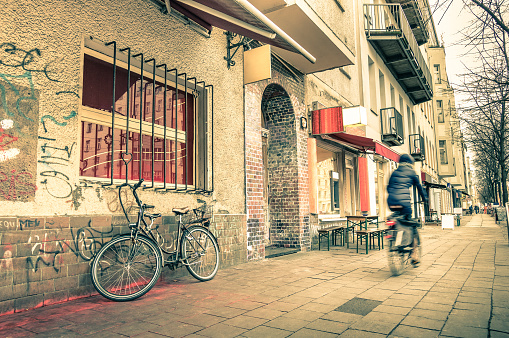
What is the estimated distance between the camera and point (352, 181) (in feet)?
43.3

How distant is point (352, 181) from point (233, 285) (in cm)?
936

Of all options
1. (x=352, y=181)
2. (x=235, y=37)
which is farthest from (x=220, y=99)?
(x=352, y=181)

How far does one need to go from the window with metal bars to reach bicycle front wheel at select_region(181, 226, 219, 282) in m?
0.74

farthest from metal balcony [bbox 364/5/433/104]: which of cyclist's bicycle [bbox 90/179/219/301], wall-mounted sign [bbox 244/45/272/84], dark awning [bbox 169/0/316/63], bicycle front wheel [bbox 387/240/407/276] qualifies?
cyclist's bicycle [bbox 90/179/219/301]

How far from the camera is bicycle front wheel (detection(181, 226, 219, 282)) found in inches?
194

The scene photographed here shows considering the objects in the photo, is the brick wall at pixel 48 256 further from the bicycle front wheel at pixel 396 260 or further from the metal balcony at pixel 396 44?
the metal balcony at pixel 396 44

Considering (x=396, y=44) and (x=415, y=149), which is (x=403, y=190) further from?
(x=415, y=149)

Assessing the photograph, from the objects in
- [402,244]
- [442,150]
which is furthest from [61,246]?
[442,150]

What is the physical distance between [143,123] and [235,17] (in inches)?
77.4

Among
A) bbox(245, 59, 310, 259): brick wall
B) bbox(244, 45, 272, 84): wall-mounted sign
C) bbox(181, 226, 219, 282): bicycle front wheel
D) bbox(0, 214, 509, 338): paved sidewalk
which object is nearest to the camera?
bbox(0, 214, 509, 338): paved sidewalk

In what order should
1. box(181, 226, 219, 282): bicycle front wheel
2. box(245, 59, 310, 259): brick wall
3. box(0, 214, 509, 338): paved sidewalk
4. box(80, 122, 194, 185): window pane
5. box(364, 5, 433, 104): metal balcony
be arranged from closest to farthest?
1. box(0, 214, 509, 338): paved sidewalk
2. box(80, 122, 194, 185): window pane
3. box(181, 226, 219, 282): bicycle front wheel
4. box(245, 59, 310, 259): brick wall
5. box(364, 5, 433, 104): metal balcony

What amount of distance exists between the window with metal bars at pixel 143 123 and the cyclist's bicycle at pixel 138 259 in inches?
21.7

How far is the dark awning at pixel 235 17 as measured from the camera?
14.9 ft

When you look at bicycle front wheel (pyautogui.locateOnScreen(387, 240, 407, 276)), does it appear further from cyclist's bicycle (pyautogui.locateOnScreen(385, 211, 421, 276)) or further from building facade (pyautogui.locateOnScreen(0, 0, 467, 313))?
building facade (pyautogui.locateOnScreen(0, 0, 467, 313))
